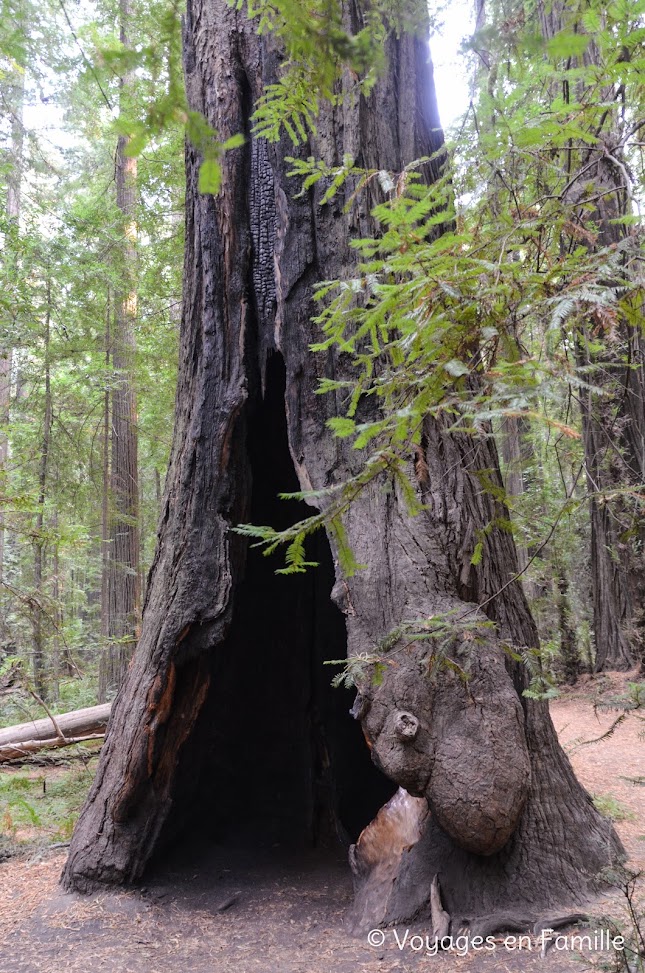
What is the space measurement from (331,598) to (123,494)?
643 centimetres

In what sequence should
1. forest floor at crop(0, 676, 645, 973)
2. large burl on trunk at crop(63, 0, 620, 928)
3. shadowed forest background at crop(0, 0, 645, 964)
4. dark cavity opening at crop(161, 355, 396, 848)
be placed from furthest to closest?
1. dark cavity opening at crop(161, 355, 396, 848)
2. large burl on trunk at crop(63, 0, 620, 928)
3. forest floor at crop(0, 676, 645, 973)
4. shadowed forest background at crop(0, 0, 645, 964)

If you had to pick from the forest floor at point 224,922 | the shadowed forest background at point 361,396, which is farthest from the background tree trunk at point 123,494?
the forest floor at point 224,922

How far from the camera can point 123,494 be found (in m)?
10.5

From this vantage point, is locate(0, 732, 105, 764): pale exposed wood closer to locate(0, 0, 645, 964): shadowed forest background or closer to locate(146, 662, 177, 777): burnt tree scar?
locate(0, 0, 645, 964): shadowed forest background

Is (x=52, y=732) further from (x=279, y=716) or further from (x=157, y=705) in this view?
(x=157, y=705)

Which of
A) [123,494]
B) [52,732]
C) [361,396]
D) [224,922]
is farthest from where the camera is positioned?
[123,494]

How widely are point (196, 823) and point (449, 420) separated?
13.8 ft

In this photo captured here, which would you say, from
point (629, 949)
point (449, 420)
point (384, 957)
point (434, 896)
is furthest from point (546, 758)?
point (449, 420)

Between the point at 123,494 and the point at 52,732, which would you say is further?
the point at 123,494

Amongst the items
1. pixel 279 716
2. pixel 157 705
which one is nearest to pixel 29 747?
pixel 279 716

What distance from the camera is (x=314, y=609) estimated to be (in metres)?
7.18

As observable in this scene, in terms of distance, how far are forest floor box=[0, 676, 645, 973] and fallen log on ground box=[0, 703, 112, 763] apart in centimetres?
243

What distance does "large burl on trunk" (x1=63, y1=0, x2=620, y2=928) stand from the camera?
387 centimetres

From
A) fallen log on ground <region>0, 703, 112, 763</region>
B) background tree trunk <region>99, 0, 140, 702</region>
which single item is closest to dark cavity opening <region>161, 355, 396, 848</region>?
fallen log on ground <region>0, 703, 112, 763</region>
